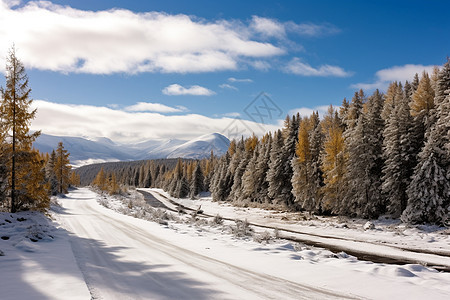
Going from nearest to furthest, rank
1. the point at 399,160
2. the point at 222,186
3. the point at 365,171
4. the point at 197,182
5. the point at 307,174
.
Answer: the point at 399,160 → the point at 365,171 → the point at 307,174 → the point at 222,186 → the point at 197,182

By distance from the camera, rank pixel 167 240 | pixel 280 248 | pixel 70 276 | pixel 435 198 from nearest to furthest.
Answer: pixel 70 276 → pixel 280 248 → pixel 167 240 → pixel 435 198

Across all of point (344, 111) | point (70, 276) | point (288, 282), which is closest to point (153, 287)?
point (70, 276)

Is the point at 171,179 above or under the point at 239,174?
under

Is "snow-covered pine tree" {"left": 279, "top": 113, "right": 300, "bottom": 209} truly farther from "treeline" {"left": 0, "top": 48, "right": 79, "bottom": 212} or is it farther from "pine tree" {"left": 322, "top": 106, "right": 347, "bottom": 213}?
"treeline" {"left": 0, "top": 48, "right": 79, "bottom": 212}

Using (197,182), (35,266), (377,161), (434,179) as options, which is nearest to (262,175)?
(377,161)

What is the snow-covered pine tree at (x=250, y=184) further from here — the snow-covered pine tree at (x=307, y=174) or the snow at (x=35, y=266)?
the snow at (x=35, y=266)

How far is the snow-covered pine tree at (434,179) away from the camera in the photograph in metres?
26.4

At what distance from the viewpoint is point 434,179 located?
26578 millimetres

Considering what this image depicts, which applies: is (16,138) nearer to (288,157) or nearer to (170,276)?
(170,276)

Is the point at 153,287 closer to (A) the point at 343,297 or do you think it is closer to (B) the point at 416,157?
(A) the point at 343,297

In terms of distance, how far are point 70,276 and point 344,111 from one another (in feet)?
153

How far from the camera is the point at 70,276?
A: 8.61m

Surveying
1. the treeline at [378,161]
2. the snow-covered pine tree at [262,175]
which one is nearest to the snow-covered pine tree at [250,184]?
the snow-covered pine tree at [262,175]

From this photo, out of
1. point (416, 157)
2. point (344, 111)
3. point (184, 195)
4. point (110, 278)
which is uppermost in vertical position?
point (344, 111)
